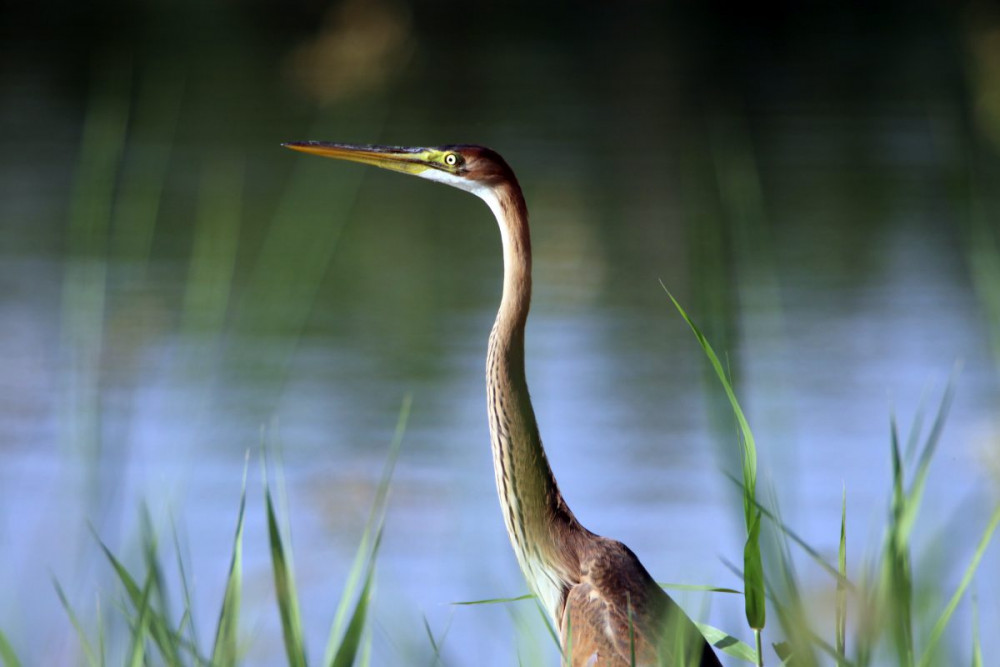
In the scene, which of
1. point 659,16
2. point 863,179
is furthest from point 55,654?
point 659,16

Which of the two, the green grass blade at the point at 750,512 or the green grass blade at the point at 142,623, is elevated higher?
the green grass blade at the point at 750,512

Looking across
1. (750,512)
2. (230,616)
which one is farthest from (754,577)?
(230,616)

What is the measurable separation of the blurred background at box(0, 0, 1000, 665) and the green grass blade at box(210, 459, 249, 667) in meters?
0.11

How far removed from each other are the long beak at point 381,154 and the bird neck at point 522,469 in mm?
305

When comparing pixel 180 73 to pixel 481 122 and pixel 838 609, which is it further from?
pixel 838 609

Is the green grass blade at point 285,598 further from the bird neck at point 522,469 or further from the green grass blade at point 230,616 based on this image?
the bird neck at point 522,469

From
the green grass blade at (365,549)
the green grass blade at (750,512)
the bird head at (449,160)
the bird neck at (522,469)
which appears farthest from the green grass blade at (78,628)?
the bird head at (449,160)

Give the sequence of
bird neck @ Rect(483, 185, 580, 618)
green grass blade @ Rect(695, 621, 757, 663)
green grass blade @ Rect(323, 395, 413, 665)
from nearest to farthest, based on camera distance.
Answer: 1. green grass blade @ Rect(323, 395, 413, 665)
2. green grass blade @ Rect(695, 621, 757, 663)
3. bird neck @ Rect(483, 185, 580, 618)

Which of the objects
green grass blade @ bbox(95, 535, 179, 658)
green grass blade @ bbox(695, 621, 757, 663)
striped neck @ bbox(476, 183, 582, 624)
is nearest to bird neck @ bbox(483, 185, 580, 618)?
striped neck @ bbox(476, 183, 582, 624)

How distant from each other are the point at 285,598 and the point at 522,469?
1039mm

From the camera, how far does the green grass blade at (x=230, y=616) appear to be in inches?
68.4

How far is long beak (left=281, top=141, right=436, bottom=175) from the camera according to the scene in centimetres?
297

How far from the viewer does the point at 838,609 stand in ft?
5.95

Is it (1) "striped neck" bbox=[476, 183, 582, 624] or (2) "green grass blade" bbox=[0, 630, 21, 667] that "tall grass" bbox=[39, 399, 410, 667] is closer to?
(2) "green grass blade" bbox=[0, 630, 21, 667]
